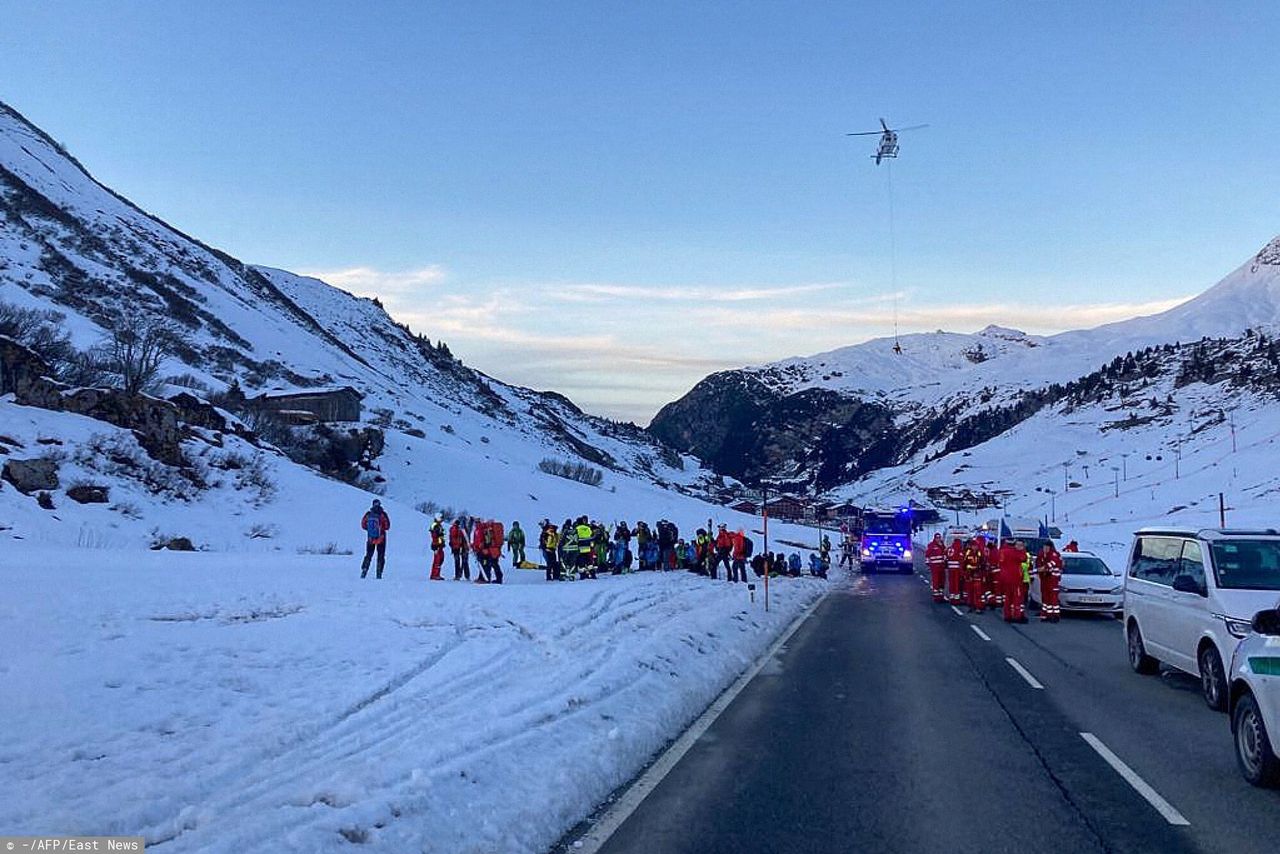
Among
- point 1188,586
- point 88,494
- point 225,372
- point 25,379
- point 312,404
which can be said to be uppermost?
point 225,372

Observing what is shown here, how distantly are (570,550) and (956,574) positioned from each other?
10094 millimetres

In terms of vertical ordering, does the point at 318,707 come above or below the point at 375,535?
below

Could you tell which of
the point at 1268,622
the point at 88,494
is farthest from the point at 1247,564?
the point at 88,494

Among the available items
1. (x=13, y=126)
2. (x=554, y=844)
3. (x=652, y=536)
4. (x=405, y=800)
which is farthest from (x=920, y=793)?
(x=13, y=126)

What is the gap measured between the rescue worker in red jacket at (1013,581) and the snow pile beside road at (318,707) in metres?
6.51

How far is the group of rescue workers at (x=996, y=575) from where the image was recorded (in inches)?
773

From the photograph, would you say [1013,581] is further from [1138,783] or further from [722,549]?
[1138,783]

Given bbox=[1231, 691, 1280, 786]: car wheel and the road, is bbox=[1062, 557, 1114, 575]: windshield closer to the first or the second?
the road

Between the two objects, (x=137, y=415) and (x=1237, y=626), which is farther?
(x=137, y=415)

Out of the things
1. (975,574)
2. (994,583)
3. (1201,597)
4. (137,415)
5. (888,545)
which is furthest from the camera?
(888,545)

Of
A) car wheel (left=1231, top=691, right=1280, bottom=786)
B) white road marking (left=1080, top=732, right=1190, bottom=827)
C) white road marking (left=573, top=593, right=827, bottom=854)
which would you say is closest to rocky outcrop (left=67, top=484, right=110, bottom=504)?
white road marking (left=573, top=593, right=827, bottom=854)

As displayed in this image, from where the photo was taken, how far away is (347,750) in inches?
290

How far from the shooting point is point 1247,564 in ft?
35.0

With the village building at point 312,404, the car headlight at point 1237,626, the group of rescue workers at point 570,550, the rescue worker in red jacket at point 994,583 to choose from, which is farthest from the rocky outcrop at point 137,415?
the car headlight at point 1237,626
